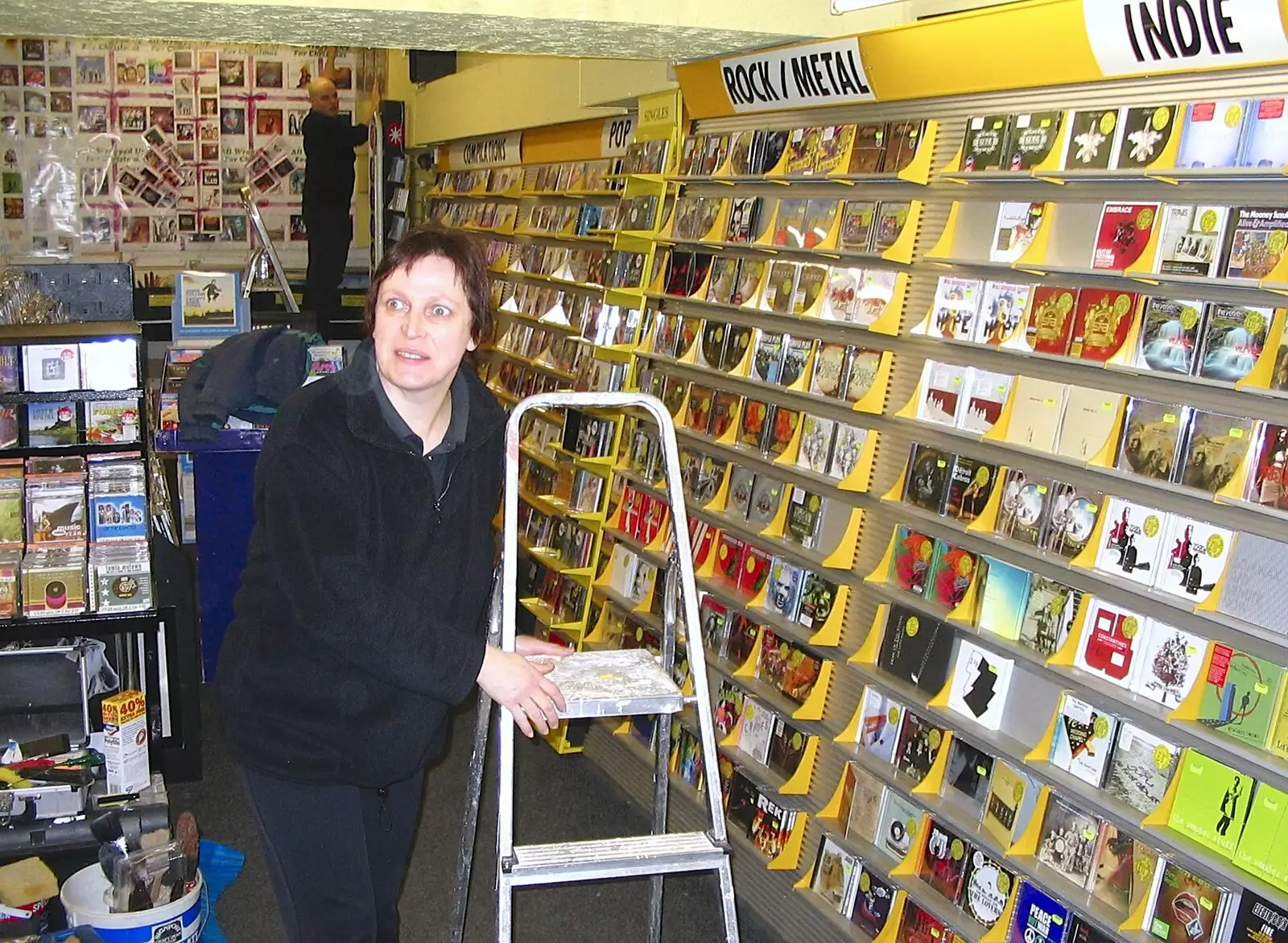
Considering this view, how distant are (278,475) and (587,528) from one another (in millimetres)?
2959

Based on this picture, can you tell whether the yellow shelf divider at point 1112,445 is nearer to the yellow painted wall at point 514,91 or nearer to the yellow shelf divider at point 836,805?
the yellow shelf divider at point 836,805

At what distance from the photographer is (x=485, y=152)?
6980 millimetres

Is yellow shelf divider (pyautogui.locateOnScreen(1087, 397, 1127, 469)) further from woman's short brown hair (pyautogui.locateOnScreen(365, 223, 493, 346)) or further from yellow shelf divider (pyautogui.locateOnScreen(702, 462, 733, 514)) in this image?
yellow shelf divider (pyautogui.locateOnScreen(702, 462, 733, 514))

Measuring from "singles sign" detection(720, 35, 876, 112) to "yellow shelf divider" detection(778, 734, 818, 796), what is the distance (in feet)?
5.65

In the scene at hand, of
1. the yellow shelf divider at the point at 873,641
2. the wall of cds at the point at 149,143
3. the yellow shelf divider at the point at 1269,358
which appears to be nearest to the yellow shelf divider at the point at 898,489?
the yellow shelf divider at the point at 873,641

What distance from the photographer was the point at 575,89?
528cm

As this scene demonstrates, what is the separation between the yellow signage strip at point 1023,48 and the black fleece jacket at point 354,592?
4.33 ft

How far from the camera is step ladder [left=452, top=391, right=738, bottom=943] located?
198 centimetres

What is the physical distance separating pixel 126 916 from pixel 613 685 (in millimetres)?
1540

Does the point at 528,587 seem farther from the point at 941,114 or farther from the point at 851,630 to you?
the point at 941,114

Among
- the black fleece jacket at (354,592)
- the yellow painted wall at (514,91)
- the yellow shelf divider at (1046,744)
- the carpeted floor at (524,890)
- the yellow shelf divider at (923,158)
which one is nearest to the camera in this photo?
the black fleece jacket at (354,592)

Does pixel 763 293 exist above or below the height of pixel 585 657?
above

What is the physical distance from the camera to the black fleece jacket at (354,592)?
1.86 m

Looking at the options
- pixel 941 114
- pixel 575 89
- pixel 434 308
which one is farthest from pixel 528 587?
pixel 434 308
